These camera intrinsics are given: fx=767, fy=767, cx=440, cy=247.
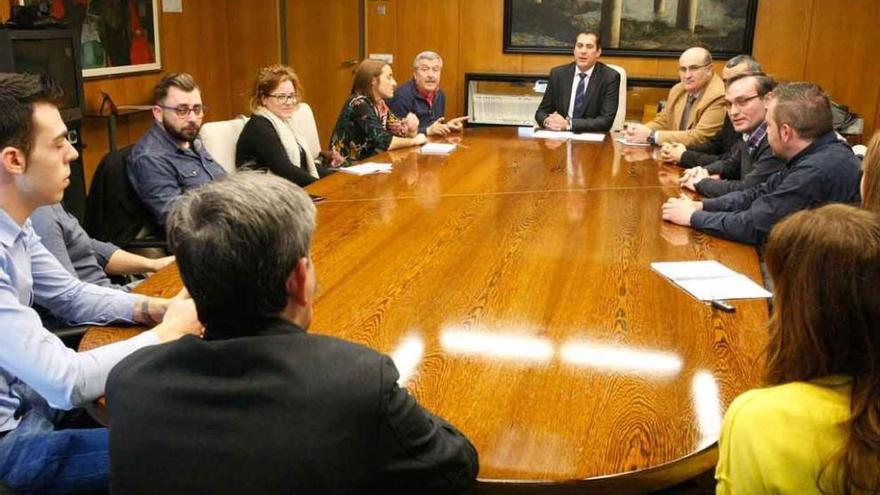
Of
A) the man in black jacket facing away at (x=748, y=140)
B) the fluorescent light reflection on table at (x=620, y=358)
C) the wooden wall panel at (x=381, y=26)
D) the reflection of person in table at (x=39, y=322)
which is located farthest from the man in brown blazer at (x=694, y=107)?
the reflection of person in table at (x=39, y=322)

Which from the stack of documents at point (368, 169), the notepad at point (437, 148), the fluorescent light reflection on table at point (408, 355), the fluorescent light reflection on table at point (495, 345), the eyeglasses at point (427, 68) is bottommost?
the fluorescent light reflection on table at point (408, 355)

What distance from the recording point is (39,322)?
1494mm

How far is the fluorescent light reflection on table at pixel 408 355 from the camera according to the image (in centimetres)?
155

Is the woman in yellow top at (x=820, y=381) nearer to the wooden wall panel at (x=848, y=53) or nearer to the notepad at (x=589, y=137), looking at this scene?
the notepad at (x=589, y=137)

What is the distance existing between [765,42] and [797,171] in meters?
4.35

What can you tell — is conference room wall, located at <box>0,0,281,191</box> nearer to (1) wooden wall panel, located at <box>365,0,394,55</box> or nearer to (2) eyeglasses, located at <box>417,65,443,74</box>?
(1) wooden wall panel, located at <box>365,0,394,55</box>

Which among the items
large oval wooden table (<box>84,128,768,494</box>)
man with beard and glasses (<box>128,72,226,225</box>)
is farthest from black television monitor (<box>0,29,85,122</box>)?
large oval wooden table (<box>84,128,768,494</box>)

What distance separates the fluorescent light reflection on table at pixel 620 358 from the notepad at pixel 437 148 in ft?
8.87

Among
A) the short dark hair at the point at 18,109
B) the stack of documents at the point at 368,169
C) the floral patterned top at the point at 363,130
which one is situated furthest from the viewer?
the floral patterned top at the point at 363,130

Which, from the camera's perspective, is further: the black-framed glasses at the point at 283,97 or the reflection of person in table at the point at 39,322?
the black-framed glasses at the point at 283,97

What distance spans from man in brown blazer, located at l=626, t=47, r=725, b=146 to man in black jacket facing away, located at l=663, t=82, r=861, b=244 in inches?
69.4

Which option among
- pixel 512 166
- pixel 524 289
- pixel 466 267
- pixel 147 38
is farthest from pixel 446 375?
pixel 147 38

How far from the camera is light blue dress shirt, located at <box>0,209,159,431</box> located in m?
1.43

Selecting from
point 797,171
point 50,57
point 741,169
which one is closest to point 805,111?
point 797,171
